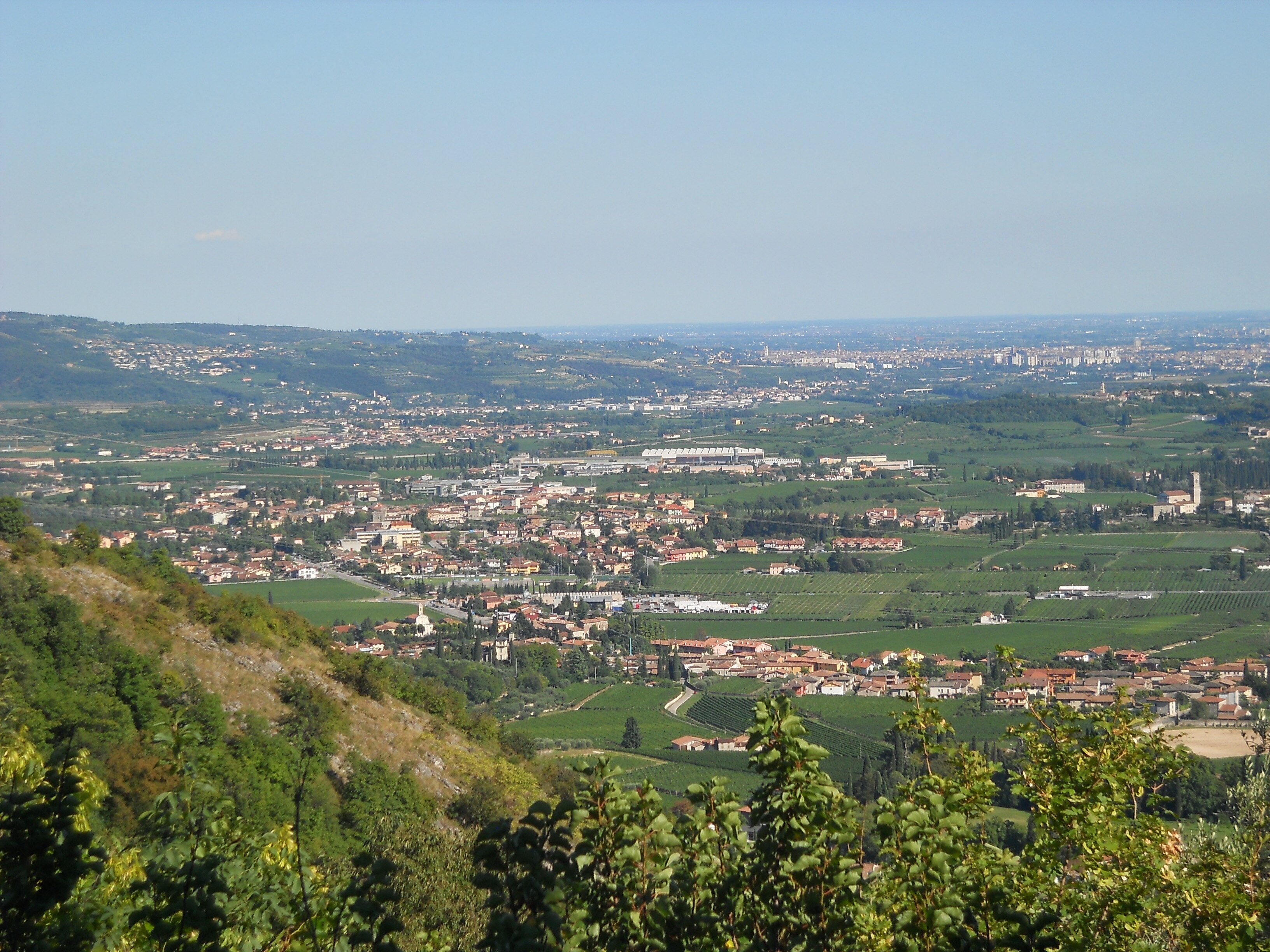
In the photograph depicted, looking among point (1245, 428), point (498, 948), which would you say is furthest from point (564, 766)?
point (1245, 428)

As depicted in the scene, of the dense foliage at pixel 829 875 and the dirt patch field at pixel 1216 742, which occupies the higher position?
the dense foliage at pixel 829 875

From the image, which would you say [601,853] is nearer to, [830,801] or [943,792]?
[830,801]

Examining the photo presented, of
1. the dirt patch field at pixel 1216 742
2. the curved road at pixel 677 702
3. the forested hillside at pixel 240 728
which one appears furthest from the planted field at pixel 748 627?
the forested hillside at pixel 240 728

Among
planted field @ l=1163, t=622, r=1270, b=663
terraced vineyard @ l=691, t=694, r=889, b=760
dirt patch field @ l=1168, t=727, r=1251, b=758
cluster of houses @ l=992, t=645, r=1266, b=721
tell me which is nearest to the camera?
dirt patch field @ l=1168, t=727, r=1251, b=758

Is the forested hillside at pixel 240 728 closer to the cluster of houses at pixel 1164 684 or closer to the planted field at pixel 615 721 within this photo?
the planted field at pixel 615 721

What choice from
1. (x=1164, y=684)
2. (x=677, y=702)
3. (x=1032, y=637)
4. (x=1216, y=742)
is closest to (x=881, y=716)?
(x=677, y=702)

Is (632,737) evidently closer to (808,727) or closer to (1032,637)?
(808,727)

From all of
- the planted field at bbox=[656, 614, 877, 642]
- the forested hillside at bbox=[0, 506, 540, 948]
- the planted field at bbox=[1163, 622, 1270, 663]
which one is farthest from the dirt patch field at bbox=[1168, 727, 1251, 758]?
the planted field at bbox=[656, 614, 877, 642]

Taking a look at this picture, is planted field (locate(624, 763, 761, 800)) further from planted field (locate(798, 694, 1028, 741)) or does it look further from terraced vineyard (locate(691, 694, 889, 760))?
planted field (locate(798, 694, 1028, 741))
